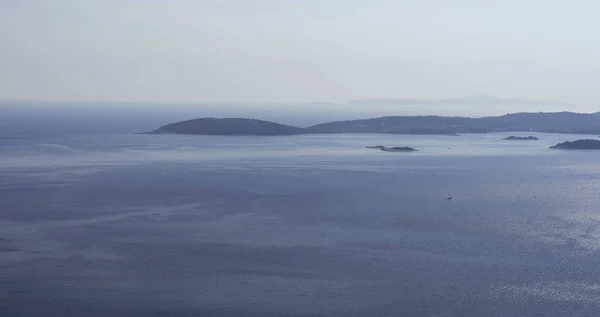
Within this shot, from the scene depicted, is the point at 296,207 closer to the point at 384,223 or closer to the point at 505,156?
the point at 384,223

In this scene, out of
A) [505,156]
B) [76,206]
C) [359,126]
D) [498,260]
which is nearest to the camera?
[498,260]

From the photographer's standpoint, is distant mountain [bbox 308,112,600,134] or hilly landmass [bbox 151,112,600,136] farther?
distant mountain [bbox 308,112,600,134]

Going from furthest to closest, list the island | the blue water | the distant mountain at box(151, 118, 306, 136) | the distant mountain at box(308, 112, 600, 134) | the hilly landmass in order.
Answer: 1. the distant mountain at box(308, 112, 600, 134)
2. the hilly landmass
3. the distant mountain at box(151, 118, 306, 136)
4. the island
5. the blue water

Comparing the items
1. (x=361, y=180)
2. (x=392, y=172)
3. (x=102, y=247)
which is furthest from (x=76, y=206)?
(x=392, y=172)

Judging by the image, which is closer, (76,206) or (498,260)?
(498,260)

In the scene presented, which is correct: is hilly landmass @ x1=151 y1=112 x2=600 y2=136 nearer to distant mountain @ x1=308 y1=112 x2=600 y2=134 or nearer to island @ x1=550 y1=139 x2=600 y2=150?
distant mountain @ x1=308 y1=112 x2=600 y2=134


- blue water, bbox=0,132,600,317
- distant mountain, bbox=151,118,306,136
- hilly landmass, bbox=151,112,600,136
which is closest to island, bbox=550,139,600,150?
blue water, bbox=0,132,600,317

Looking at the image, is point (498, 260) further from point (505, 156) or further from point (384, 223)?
point (505, 156)

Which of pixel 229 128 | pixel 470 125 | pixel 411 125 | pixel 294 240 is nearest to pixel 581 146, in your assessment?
pixel 411 125

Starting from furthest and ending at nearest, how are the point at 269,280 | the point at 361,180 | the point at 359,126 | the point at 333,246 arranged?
1. the point at 359,126
2. the point at 361,180
3. the point at 333,246
4. the point at 269,280
